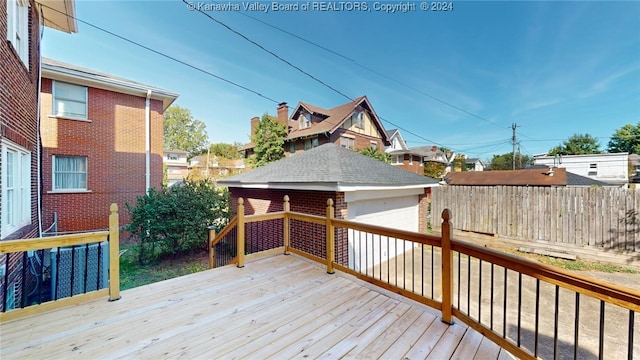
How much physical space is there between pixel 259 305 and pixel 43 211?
32.6 ft

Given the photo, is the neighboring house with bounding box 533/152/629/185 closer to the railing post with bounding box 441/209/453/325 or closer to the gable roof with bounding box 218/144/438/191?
the gable roof with bounding box 218/144/438/191

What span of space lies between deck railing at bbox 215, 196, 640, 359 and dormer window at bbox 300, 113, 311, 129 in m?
15.9

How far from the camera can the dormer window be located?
869 inches

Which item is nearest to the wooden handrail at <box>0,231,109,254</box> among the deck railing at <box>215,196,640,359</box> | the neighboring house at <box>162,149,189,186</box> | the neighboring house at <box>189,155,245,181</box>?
the deck railing at <box>215,196,640,359</box>

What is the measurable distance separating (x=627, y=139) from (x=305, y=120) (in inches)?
2084

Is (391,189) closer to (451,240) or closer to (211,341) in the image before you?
(451,240)

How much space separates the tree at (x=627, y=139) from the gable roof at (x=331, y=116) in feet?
145

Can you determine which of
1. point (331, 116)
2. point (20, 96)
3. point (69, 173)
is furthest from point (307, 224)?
point (331, 116)

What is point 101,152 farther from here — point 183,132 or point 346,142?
point 183,132

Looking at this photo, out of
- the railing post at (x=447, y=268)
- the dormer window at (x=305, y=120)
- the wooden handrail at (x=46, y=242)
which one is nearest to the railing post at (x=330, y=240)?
the railing post at (x=447, y=268)

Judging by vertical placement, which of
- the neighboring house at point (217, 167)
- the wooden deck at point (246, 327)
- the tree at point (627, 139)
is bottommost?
the wooden deck at point (246, 327)

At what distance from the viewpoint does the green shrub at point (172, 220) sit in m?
6.62

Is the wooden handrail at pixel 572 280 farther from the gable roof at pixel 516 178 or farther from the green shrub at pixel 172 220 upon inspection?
the gable roof at pixel 516 178

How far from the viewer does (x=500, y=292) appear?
5.30 meters
